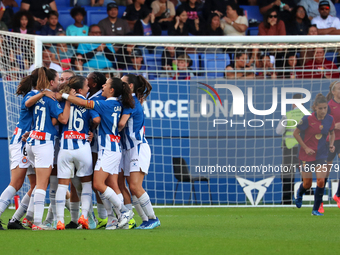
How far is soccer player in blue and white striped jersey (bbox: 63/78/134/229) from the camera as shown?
17.2 ft

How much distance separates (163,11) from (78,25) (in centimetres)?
223

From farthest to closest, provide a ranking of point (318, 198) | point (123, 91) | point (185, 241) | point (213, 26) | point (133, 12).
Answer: point (133, 12) → point (213, 26) → point (318, 198) → point (123, 91) → point (185, 241)

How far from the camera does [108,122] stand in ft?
17.6

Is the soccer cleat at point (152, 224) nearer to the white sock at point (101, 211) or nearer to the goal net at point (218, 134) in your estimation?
the white sock at point (101, 211)

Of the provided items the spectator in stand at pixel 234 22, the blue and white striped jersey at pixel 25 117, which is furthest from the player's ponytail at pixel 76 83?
the spectator in stand at pixel 234 22

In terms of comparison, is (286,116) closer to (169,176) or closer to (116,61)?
(169,176)

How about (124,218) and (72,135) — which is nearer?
(72,135)

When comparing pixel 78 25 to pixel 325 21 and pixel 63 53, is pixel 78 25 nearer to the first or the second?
pixel 63 53

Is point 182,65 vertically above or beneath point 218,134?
above

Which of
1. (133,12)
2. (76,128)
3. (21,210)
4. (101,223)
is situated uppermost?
(133,12)

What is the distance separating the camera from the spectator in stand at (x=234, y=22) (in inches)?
493

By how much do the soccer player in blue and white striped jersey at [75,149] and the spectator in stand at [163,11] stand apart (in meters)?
7.50

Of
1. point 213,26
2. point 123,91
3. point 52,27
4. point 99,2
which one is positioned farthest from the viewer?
point 99,2

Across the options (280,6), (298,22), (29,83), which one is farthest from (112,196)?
(280,6)
